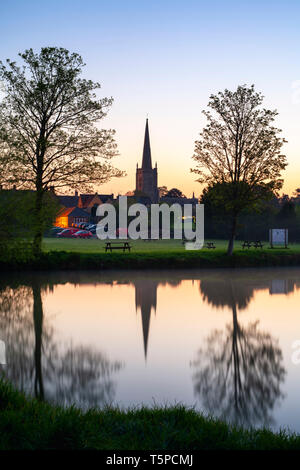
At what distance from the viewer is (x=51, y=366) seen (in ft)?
30.6

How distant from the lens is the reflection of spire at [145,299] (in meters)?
13.0

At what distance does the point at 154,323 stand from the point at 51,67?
67.6 feet

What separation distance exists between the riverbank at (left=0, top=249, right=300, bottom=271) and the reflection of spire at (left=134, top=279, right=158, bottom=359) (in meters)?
5.72

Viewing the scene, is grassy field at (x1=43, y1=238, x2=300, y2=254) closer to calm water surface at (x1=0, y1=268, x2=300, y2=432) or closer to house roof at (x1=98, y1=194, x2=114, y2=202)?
calm water surface at (x1=0, y1=268, x2=300, y2=432)

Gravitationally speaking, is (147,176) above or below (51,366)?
above

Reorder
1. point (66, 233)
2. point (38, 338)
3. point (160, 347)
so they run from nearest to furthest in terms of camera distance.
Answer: point (160, 347), point (38, 338), point (66, 233)

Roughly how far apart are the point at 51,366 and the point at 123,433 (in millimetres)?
4373

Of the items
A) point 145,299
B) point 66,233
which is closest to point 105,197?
point 66,233

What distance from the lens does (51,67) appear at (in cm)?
2880

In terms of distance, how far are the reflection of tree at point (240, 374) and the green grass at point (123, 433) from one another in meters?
1.46

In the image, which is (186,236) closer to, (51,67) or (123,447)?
(51,67)

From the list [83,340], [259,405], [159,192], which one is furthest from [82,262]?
[159,192]

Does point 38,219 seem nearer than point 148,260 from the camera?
Yes

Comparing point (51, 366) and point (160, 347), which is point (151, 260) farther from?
point (51, 366)
